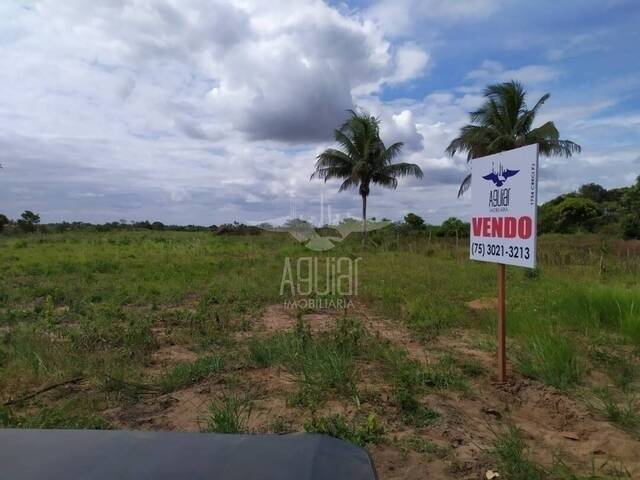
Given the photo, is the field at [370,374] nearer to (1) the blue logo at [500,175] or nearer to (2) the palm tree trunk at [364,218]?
(1) the blue logo at [500,175]

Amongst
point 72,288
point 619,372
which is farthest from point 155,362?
point 72,288

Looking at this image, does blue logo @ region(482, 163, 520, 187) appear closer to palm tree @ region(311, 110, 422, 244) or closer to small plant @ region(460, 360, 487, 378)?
small plant @ region(460, 360, 487, 378)

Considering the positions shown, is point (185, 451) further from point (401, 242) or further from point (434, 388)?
point (401, 242)

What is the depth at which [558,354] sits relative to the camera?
164 inches

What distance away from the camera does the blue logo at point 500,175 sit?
394 centimetres

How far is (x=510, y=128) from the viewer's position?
60.5 ft

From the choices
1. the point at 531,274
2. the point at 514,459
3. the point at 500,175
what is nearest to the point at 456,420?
the point at 514,459

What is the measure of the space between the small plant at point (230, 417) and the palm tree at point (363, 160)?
17047mm

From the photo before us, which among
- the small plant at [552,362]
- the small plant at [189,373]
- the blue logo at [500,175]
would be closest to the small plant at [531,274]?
the small plant at [552,362]

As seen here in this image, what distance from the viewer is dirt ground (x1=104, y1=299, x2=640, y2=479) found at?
8.88 ft

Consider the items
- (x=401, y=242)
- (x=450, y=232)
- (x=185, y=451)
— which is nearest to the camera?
(x=185, y=451)

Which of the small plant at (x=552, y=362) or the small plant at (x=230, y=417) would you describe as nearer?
the small plant at (x=230, y=417)

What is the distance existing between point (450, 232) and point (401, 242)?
7024mm

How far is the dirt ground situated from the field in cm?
1
